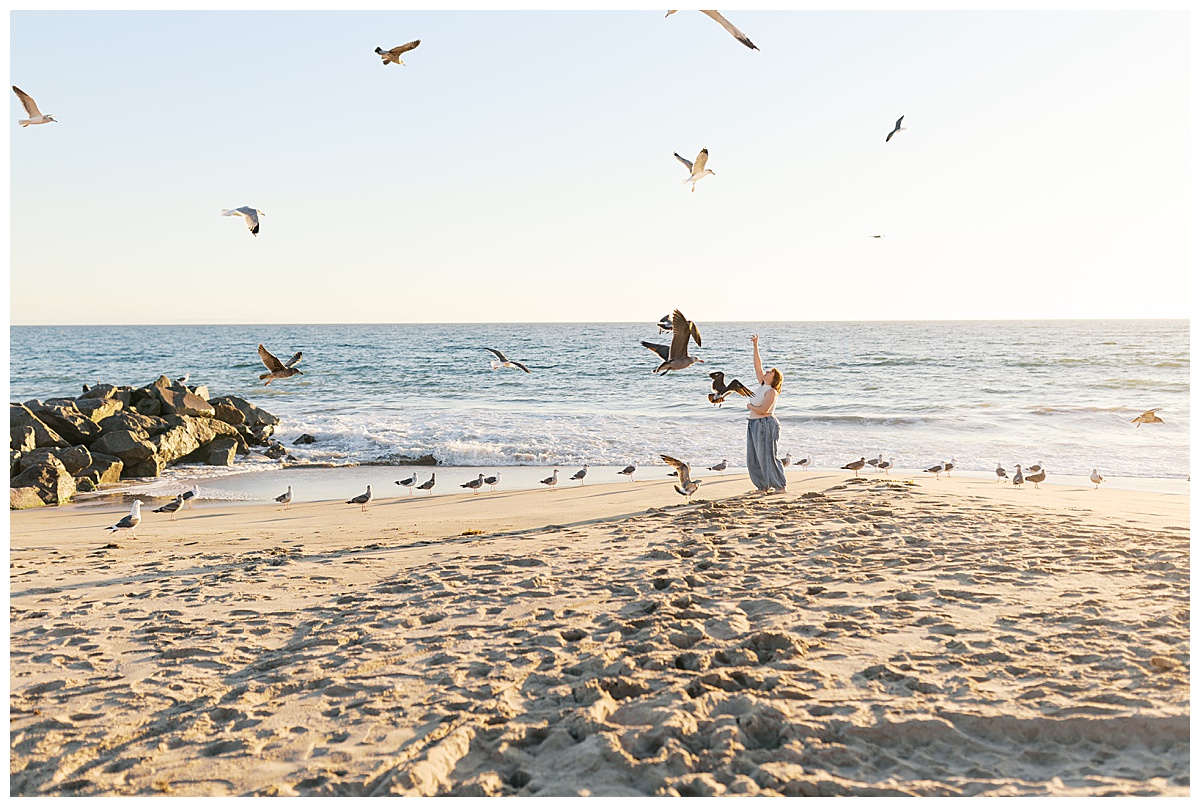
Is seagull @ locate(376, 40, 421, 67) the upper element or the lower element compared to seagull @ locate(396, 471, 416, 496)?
upper

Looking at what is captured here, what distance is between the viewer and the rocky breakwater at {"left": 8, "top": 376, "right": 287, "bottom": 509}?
1126 centimetres

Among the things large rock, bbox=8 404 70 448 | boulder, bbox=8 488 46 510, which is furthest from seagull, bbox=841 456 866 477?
large rock, bbox=8 404 70 448

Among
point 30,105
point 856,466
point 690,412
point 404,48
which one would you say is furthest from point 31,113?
point 690,412

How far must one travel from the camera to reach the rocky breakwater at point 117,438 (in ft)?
36.9

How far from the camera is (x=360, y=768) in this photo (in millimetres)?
3248

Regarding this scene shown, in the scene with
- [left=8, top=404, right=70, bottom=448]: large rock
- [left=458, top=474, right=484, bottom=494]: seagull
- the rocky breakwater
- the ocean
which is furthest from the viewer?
the ocean

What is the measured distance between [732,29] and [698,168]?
112 inches

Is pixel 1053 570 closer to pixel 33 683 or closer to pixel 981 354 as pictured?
pixel 33 683

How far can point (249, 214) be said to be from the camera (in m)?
8.00

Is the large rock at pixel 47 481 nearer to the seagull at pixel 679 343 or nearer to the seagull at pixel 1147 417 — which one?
the seagull at pixel 679 343

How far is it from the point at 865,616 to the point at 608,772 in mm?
2255

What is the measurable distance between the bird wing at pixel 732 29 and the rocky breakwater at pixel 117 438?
10233 millimetres

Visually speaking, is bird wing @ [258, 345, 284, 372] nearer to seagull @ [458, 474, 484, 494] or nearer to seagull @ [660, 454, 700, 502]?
seagull @ [458, 474, 484, 494]

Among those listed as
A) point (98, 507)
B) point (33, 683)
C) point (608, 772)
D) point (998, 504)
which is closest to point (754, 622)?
point (608, 772)
